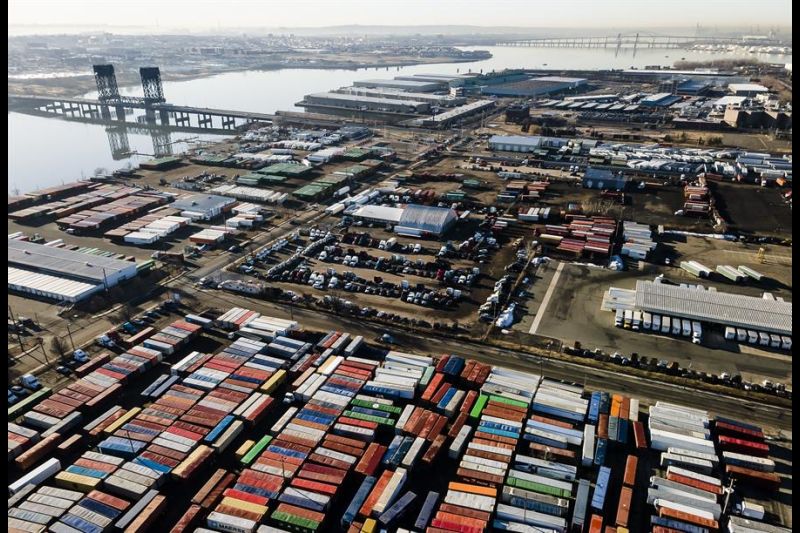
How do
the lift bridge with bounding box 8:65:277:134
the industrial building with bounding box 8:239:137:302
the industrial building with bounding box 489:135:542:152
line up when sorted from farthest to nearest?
the lift bridge with bounding box 8:65:277:134 → the industrial building with bounding box 489:135:542:152 → the industrial building with bounding box 8:239:137:302

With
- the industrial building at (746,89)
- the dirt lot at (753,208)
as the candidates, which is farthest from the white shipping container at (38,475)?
the industrial building at (746,89)

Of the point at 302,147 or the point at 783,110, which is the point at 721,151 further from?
the point at 302,147

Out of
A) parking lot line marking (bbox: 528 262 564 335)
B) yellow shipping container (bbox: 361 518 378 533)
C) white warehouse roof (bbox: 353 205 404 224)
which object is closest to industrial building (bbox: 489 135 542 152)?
white warehouse roof (bbox: 353 205 404 224)

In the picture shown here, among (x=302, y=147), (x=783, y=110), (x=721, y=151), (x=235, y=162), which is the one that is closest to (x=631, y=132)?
(x=721, y=151)

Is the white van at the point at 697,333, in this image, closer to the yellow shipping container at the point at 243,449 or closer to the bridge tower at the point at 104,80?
the yellow shipping container at the point at 243,449

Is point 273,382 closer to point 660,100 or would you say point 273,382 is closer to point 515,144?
point 515,144

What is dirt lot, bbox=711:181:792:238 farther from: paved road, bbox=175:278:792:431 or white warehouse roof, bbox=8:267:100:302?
white warehouse roof, bbox=8:267:100:302
